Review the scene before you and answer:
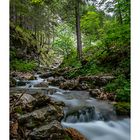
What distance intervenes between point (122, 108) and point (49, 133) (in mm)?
959

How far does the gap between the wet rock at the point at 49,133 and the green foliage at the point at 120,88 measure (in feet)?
3.67

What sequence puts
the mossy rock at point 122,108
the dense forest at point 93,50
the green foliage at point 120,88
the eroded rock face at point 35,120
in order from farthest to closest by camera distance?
the dense forest at point 93,50 < the green foliage at point 120,88 < the mossy rock at point 122,108 < the eroded rock face at point 35,120

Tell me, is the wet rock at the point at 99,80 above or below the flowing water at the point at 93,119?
above

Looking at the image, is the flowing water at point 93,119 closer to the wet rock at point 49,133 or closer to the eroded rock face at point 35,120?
the eroded rock face at point 35,120

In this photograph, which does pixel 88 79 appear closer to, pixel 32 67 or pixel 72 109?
pixel 72 109

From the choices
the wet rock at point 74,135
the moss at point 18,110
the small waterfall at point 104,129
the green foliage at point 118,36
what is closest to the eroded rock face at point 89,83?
the green foliage at point 118,36

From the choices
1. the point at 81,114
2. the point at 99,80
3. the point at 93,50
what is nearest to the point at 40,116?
the point at 81,114

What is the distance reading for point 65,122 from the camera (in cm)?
221

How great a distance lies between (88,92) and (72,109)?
2.65 feet

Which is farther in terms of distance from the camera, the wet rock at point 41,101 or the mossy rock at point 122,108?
the mossy rock at point 122,108

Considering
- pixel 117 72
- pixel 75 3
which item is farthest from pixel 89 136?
pixel 75 3

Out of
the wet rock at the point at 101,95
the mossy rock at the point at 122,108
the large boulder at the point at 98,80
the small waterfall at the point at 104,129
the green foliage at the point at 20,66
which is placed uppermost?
the green foliage at the point at 20,66

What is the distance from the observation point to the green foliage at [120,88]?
8.87 feet

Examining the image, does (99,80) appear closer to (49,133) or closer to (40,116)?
(40,116)
